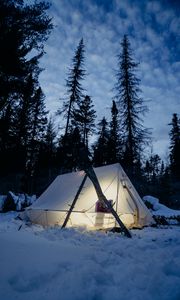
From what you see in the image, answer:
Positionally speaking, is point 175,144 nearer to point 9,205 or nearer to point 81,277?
point 9,205

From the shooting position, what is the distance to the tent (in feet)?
26.3

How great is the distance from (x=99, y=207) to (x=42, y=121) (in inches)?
803

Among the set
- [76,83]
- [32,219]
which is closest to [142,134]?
[76,83]

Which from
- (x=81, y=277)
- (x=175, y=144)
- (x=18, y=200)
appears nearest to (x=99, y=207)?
(x=81, y=277)

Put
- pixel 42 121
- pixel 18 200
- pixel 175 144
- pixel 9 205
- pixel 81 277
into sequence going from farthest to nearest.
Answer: pixel 175 144 → pixel 42 121 → pixel 18 200 → pixel 9 205 → pixel 81 277

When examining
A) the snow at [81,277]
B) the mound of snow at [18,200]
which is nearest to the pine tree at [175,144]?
the mound of snow at [18,200]

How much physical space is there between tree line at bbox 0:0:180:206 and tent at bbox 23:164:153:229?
1.49 m

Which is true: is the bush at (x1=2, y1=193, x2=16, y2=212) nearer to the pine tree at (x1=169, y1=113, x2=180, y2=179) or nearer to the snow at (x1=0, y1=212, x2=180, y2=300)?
the snow at (x1=0, y1=212, x2=180, y2=300)

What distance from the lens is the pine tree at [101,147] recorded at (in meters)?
29.1

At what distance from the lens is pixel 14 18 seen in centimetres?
862

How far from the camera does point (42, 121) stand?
26.6 meters

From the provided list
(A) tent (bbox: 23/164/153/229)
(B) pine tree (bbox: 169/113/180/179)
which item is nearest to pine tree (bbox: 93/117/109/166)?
(B) pine tree (bbox: 169/113/180/179)

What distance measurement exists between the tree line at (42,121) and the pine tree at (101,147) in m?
0.13

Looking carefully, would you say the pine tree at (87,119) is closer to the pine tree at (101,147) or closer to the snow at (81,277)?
the pine tree at (101,147)
